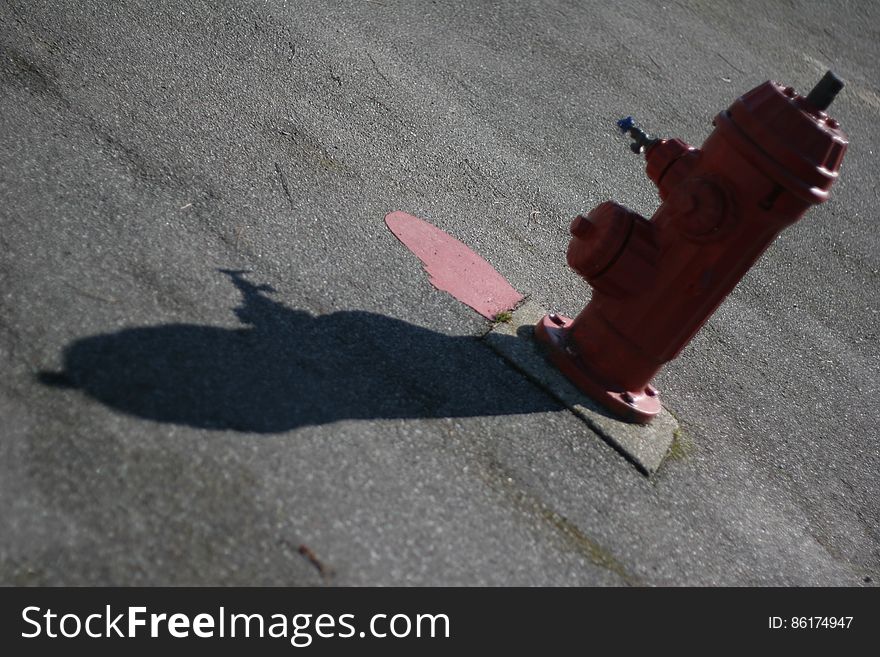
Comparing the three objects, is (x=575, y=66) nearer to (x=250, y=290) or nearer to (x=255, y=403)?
(x=250, y=290)

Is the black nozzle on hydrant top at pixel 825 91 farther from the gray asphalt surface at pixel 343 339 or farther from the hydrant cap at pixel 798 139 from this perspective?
the gray asphalt surface at pixel 343 339

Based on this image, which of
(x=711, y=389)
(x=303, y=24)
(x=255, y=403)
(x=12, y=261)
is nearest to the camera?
(x=255, y=403)

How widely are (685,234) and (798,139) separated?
1.39ft

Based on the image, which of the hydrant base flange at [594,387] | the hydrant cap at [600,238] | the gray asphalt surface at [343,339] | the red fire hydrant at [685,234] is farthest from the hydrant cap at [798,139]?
the gray asphalt surface at [343,339]

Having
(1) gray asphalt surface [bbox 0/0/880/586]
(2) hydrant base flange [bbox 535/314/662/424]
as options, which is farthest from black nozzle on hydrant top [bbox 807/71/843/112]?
(1) gray asphalt surface [bbox 0/0/880/586]

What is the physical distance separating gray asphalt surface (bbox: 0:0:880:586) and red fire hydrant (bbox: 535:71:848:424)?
265 mm

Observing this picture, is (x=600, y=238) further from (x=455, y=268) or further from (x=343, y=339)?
(x=343, y=339)

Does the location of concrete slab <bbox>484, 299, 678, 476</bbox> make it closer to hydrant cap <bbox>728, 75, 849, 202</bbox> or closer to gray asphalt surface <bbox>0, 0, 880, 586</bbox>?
gray asphalt surface <bbox>0, 0, 880, 586</bbox>

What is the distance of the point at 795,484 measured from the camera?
3135mm

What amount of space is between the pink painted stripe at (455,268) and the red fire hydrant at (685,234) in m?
0.26

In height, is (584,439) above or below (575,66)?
below

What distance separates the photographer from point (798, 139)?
2480mm

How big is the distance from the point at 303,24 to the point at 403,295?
211cm

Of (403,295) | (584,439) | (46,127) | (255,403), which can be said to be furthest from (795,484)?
(46,127)
